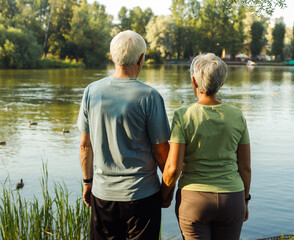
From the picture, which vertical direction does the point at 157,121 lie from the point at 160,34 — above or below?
below

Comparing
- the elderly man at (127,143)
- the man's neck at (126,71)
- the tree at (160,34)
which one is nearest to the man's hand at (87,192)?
the elderly man at (127,143)

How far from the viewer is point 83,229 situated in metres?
4.04

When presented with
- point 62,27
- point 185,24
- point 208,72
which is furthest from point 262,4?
point 185,24

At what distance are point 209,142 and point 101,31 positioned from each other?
57.5m

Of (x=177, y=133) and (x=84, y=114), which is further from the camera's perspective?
(x=84, y=114)

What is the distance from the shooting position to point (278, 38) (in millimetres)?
82875

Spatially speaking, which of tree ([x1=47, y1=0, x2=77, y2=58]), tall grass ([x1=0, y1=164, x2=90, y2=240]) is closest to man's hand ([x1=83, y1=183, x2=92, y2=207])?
tall grass ([x1=0, y1=164, x2=90, y2=240])

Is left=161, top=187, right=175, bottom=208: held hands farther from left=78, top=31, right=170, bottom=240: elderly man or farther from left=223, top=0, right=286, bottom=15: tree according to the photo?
left=223, top=0, right=286, bottom=15: tree

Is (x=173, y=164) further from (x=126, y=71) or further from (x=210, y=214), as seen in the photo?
(x=126, y=71)

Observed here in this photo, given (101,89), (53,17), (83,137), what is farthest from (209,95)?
(53,17)

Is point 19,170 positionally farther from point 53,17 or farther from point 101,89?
point 53,17

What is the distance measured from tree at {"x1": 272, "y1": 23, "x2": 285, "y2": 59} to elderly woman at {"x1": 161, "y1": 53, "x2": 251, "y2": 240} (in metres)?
84.6

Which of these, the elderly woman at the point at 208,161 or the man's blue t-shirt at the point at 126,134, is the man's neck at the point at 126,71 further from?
the elderly woman at the point at 208,161

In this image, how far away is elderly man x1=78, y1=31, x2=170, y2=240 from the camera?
245 centimetres
